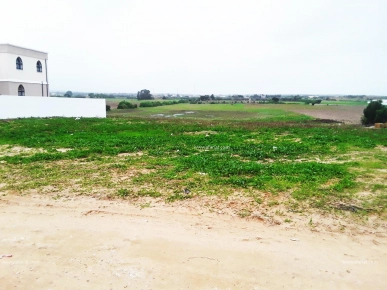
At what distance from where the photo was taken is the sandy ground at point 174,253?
11.6ft

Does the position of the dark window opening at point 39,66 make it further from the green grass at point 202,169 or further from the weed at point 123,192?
the weed at point 123,192

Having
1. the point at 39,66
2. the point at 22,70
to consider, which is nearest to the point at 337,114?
the point at 39,66

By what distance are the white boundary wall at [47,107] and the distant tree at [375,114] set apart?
71.3ft

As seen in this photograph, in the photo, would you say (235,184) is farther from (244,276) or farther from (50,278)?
(50,278)

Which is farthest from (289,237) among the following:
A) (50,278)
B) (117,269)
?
(50,278)

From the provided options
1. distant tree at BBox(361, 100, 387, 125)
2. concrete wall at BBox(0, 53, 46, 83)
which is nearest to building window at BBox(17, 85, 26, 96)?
concrete wall at BBox(0, 53, 46, 83)

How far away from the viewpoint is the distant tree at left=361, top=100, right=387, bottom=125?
74.2 ft

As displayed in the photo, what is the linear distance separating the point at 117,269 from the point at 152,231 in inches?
40.3

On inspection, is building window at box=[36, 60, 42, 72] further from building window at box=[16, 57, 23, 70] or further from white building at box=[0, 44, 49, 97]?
building window at box=[16, 57, 23, 70]

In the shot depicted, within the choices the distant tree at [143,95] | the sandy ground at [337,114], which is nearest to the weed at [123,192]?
the sandy ground at [337,114]

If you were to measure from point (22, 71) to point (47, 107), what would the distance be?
23.2ft

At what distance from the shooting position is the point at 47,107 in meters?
24.1

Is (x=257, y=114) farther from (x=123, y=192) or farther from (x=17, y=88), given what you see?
(x=123, y=192)

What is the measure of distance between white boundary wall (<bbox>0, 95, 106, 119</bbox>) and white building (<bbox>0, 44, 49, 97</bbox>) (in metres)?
5.69
